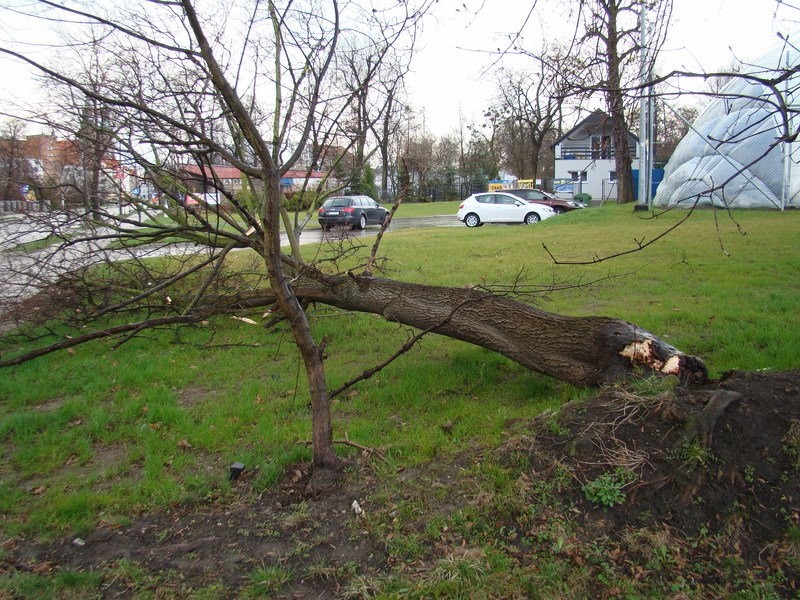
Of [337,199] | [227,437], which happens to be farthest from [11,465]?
[337,199]

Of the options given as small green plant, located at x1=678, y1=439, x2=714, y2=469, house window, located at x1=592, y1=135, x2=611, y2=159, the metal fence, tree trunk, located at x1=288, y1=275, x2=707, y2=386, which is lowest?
small green plant, located at x1=678, y1=439, x2=714, y2=469

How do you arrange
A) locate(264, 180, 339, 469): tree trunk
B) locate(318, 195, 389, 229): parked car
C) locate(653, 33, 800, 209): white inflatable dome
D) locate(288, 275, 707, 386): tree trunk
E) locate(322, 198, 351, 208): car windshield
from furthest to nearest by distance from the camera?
1. locate(322, 198, 351, 208): car windshield
2. locate(318, 195, 389, 229): parked car
3. locate(653, 33, 800, 209): white inflatable dome
4. locate(288, 275, 707, 386): tree trunk
5. locate(264, 180, 339, 469): tree trunk

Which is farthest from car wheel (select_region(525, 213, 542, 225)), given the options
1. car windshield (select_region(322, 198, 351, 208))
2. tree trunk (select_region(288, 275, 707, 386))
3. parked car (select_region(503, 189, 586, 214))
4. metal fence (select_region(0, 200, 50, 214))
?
metal fence (select_region(0, 200, 50, 214))

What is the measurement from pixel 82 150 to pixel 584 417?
15.3 feet

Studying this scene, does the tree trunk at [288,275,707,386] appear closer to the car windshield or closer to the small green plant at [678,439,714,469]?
the small green plant at [678,439,714,469]

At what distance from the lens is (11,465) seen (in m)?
4.59

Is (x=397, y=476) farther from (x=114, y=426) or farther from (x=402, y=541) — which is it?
(x=114, y=426)

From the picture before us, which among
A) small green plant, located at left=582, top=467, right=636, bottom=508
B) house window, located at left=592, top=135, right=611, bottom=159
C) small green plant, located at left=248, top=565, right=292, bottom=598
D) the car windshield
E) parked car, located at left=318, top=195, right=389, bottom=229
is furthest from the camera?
the car windshield

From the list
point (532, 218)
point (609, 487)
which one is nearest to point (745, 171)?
point (532, 218)

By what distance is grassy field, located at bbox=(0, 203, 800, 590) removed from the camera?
4.15 meters

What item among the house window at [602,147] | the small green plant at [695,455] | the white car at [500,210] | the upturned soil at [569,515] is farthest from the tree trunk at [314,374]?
the white car at [500,210]

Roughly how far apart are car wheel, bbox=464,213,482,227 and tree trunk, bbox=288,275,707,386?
19.5 metres

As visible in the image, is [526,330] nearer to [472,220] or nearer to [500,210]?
[500,210]

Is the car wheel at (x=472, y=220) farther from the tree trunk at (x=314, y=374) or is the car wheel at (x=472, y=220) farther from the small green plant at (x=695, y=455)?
the small green plant at (x=695, y=455)
